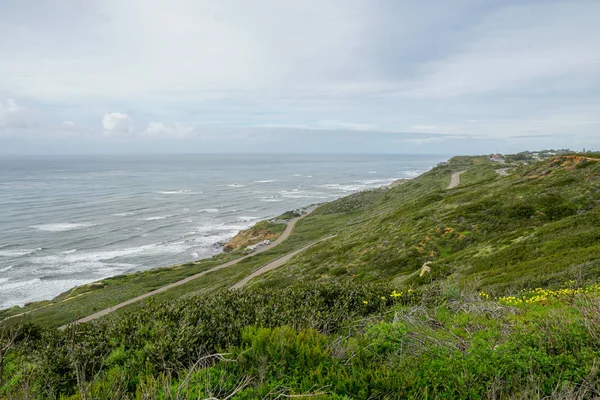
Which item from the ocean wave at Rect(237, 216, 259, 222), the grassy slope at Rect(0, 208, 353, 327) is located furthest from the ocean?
the grassy slope at Rect(0, 208, 353, 327)

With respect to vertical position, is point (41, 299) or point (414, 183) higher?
point (414, 183)

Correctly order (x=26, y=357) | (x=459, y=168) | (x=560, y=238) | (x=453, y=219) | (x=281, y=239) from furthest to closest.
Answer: (x=459, y=168) → (x=281, y=239) → (x=453, y=219) → (x=560, y=238) → (x=26, y=357)

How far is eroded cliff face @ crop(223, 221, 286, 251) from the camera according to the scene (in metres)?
76.1

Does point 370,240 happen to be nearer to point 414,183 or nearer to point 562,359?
point 562,359

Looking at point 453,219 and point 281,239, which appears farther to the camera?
point 281,239

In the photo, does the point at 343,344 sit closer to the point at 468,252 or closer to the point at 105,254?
the point at 468,252

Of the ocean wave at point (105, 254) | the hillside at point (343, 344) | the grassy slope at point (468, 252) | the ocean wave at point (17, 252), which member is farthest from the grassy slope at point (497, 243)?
→ the ocean wave at point (17, 252)

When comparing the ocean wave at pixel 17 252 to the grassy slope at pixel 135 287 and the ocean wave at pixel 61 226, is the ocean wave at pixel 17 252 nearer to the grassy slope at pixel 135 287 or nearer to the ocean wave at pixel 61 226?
the ocean wave at pixel 61 226

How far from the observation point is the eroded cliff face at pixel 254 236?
7606 centimetres

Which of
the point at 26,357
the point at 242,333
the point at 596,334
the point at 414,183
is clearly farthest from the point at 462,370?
the point at 414,183

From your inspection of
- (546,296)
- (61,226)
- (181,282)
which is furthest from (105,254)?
(546,296)

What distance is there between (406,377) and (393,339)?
146cm

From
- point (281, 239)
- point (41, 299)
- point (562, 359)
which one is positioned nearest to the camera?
point (562, 359)

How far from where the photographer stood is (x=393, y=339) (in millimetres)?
7105
